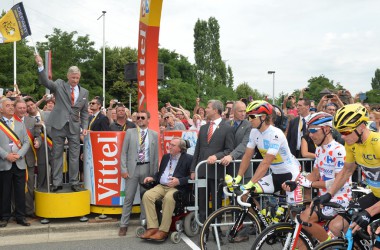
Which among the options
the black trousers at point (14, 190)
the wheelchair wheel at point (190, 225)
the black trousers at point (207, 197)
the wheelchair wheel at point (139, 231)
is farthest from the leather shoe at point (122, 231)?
the black trousers at point (14, 190)

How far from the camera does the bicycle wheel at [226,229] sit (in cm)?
509

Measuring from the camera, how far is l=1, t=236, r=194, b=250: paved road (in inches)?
240

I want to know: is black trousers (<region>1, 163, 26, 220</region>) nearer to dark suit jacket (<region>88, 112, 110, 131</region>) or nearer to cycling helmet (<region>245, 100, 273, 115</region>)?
dark suit jacket (<region>88, 112, 110, 131</region>)

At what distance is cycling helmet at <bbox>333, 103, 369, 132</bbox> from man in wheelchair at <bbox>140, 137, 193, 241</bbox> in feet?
11.6

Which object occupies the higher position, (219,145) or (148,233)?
(219,145)

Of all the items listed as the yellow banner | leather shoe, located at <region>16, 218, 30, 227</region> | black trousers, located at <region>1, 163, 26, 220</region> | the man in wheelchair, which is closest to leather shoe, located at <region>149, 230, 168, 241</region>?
the man in wheelchair

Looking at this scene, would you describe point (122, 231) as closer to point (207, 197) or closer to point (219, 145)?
point (207, 197)

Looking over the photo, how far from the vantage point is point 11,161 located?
21.9 feet

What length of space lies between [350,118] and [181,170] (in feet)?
12.3

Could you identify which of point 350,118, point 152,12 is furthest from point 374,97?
point 350,118

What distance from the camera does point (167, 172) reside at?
6875mm

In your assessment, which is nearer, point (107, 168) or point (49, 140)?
point (107, 168)

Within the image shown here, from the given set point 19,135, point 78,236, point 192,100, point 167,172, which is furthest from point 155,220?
point 192,100

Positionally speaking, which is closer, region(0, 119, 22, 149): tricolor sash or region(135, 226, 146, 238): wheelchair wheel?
region(135, 226, 146, 238): wheelchair wheel
